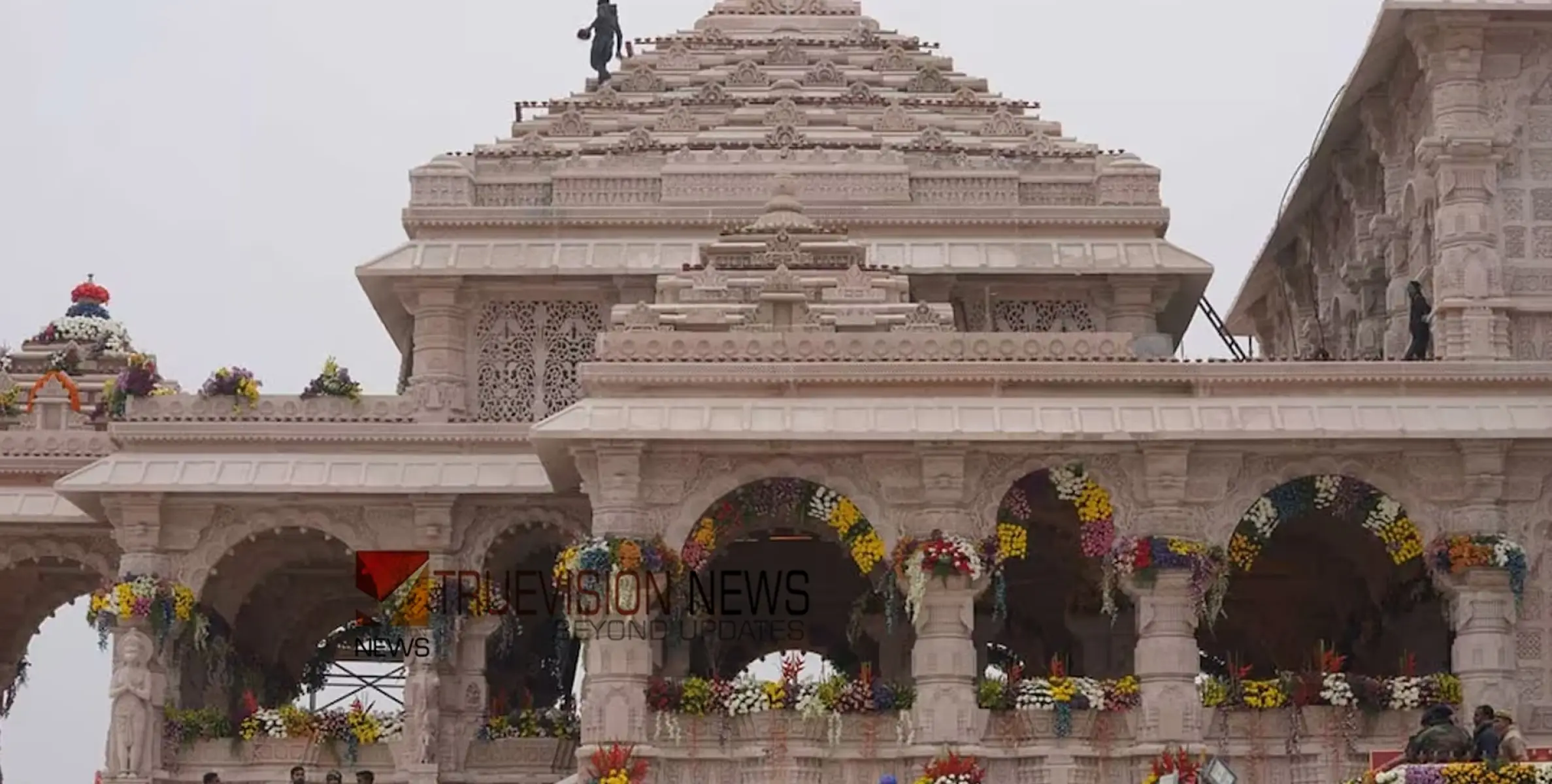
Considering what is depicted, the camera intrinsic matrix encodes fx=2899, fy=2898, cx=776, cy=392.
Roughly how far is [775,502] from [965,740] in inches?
139

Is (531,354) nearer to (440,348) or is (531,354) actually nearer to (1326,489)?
(440,348)

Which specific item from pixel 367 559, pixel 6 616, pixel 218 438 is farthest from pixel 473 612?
pixel 6 616

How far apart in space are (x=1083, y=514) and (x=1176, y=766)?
120 inches

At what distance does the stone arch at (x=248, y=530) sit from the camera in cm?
3575

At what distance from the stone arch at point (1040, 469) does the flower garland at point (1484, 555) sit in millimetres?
3535

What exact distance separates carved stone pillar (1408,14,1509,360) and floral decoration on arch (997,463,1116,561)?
16.1 feet

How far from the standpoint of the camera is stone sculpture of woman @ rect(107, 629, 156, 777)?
34.5 metres

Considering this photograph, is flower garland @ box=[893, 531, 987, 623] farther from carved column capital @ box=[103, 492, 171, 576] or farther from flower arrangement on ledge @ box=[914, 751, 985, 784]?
carved column capital @ box=[103, 492, 171, 576]

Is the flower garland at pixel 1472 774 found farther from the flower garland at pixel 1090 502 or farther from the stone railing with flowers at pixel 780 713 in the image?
the stone railing with flowers at pixel 780 713

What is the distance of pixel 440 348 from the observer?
1544 inches

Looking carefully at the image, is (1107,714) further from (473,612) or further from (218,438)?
(218,438)

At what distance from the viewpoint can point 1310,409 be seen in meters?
32.5

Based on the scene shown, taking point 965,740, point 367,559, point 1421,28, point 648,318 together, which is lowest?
point 965,740

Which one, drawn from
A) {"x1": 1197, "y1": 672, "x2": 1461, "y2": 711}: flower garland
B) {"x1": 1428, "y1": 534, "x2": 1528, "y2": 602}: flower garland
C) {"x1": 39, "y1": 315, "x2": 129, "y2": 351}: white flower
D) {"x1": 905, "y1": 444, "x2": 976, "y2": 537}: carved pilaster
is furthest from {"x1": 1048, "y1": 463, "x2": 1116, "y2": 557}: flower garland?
{"x1": 39, "y1": 315, "x2": 129, "y2": 351}: white flower
